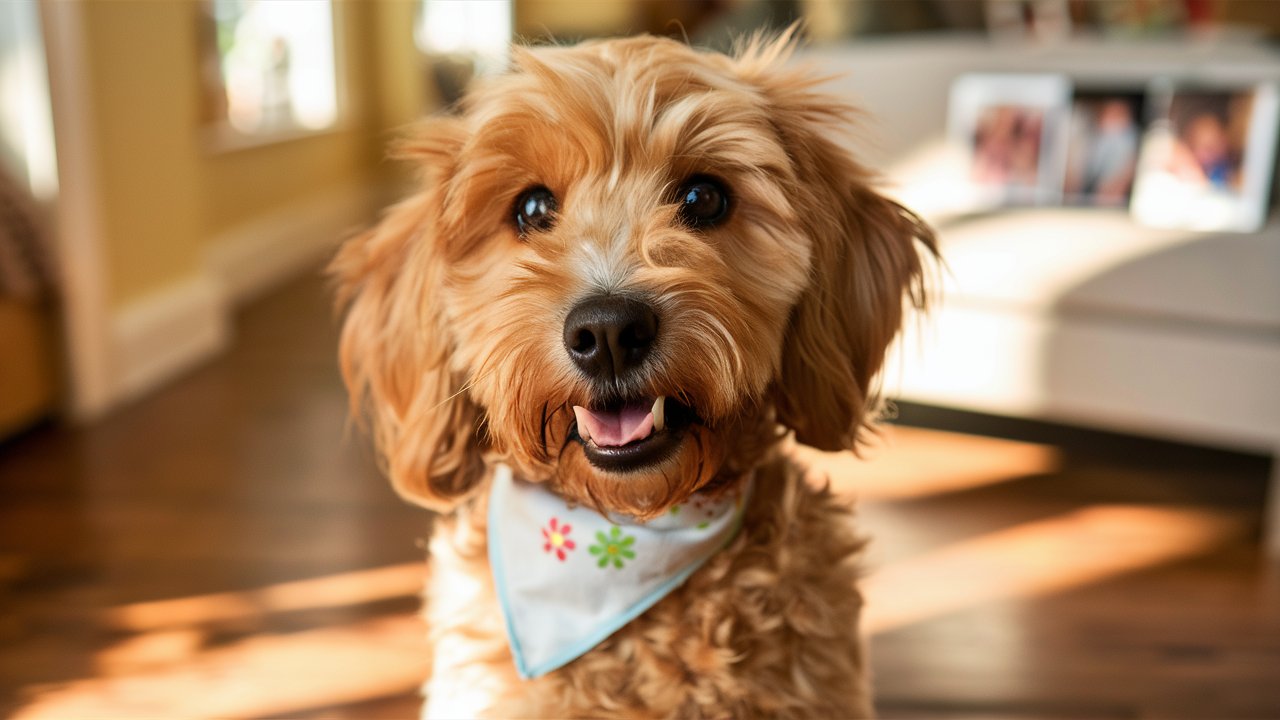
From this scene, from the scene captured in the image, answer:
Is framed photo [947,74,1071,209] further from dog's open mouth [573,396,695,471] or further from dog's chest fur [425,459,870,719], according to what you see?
dog's open mouth [573,396,695,471]

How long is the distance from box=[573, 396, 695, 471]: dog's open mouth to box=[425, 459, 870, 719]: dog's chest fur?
22 centimetres

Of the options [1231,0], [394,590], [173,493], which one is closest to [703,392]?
[394,590]

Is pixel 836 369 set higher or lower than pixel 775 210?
lower

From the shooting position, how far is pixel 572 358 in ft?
3.48

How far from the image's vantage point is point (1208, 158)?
283cm

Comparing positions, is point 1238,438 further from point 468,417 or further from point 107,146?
point 107,146

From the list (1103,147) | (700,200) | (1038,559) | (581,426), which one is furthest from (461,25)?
(581,426)

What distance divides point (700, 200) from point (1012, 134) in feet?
7.12

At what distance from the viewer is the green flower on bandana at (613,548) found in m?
1.24

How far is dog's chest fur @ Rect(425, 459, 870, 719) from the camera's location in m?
1.21

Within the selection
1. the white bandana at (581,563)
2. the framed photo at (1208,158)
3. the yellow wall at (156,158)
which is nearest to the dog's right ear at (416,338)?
the white bandana at (581,563)

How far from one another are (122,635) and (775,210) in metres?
1.64

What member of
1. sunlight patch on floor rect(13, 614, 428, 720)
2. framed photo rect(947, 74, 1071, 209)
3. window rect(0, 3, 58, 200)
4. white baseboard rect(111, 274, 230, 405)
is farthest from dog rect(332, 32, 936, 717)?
white baseboard rect(111, 274, 230, 405)

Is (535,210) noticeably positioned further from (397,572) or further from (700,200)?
(397,572)
